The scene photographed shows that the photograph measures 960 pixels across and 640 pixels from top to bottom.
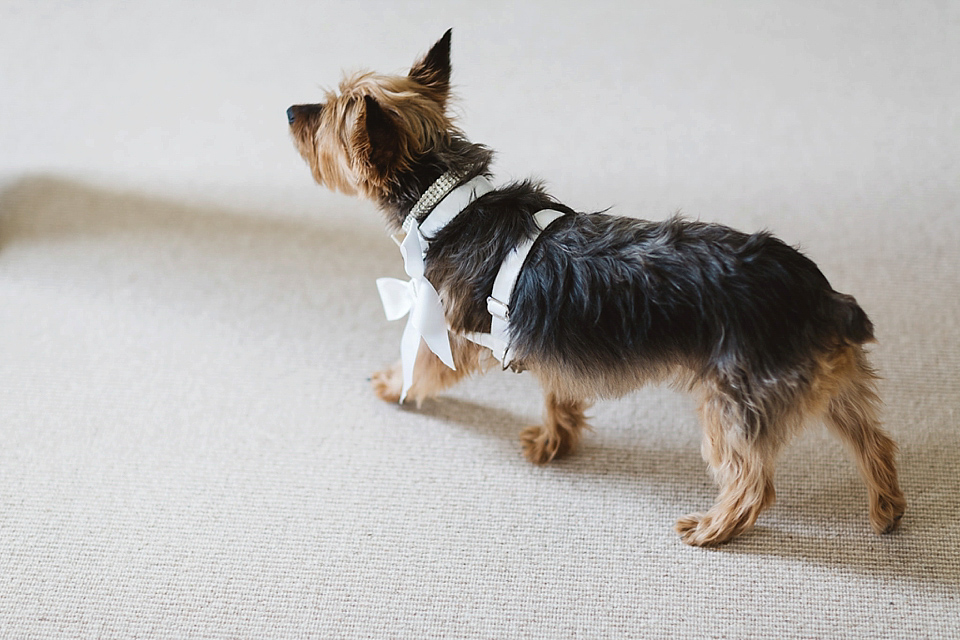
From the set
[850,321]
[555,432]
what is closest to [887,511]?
[850,321]

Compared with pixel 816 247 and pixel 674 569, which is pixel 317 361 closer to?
pixel 674 569

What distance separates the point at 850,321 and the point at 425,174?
817 millimetres

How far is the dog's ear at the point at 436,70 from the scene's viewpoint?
5.17ft

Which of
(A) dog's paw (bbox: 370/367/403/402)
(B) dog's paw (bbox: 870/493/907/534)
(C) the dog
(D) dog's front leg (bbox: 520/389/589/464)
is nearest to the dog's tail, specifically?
(C) the dog

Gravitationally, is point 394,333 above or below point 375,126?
below

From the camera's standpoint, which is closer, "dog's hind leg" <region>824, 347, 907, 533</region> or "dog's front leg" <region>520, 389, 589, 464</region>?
"dog's hind leg" <region>824, 347, 907, 533</region>

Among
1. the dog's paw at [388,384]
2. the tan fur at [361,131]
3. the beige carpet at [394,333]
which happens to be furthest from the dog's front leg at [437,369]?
the tan fur at [361,131]

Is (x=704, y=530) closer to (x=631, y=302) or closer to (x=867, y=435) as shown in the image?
(x=867, y=435)

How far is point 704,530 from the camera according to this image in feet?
5.23

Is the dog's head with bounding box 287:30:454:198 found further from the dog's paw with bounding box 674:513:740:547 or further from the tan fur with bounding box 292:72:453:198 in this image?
the dog's paw with bounding box 674:513:740:547

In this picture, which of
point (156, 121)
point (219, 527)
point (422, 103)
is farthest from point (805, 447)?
point (156, 121)

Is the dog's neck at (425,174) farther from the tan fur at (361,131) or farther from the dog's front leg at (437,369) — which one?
the dog's front leg at (437,369)

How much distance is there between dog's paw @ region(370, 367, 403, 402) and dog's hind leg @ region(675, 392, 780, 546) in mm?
717

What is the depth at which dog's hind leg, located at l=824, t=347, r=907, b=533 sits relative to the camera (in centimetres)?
144
